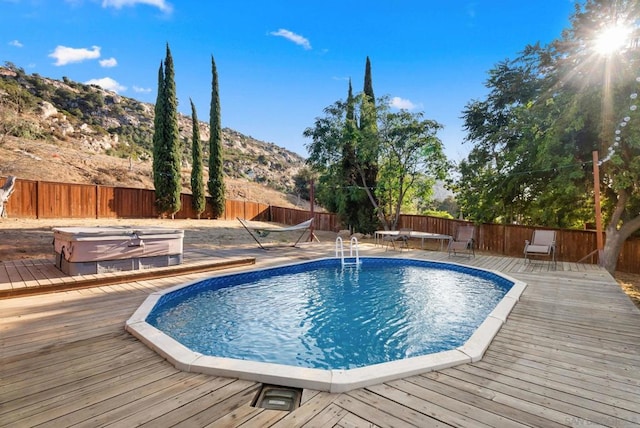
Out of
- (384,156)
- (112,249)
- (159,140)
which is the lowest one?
(112,249)

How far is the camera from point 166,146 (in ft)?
51.5

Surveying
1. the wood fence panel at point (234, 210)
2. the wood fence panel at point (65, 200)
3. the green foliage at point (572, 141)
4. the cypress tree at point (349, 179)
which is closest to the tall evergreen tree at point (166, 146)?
the wood fence panel at point (65, 200)

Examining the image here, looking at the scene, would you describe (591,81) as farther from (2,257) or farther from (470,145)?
(2,257)

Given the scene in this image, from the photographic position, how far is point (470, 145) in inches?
513

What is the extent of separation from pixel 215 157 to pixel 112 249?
14320 millimetres

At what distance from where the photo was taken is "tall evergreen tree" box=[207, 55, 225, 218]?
708 inches

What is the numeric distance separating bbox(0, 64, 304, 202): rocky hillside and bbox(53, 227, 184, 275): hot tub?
13.6 metres

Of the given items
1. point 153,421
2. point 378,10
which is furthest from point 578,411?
point 378,10

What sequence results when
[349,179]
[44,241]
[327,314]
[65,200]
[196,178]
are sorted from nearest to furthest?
[327,314] < [44,241] < [65,200] < [349,179] < [196,178]

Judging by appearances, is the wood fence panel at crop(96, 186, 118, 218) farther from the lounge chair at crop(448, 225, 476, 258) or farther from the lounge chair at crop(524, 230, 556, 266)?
the lounge chair at crop(524, 230, 556, 266)

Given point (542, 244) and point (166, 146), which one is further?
point (166, 146)

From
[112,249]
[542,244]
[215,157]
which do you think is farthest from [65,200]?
[542,244]

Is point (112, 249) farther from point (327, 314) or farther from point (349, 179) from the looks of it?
point (349, 179)

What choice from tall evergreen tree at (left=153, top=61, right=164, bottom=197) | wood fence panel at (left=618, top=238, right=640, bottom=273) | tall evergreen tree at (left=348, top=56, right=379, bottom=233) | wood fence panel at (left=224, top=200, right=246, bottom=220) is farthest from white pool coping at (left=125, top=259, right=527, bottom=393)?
wood fence panel at (left=224, top=200, right=246, bottom=220)
